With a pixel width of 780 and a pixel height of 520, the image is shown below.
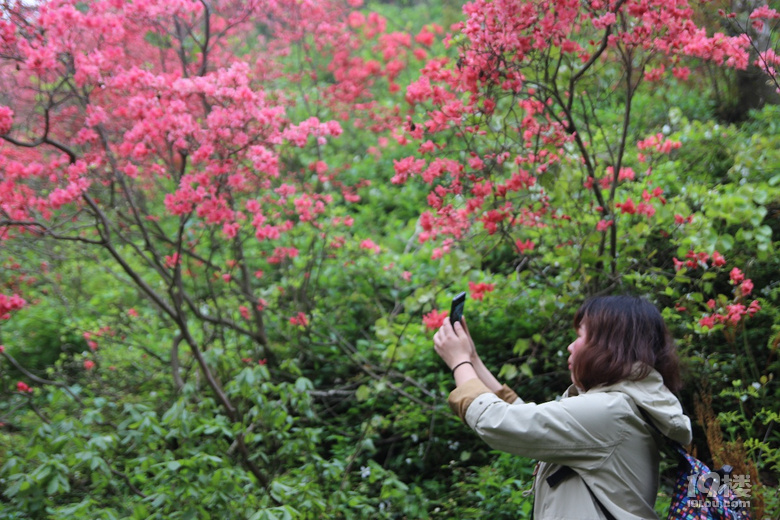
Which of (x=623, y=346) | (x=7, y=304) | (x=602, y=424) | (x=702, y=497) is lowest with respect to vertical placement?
(x=702, y=497)

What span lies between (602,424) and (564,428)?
0.10 m

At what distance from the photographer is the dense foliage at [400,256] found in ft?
9.51

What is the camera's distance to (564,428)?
1.55m

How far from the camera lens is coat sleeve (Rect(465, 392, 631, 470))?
155 cm

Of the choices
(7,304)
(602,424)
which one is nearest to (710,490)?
(602,424)

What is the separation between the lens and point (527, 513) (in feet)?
9.92

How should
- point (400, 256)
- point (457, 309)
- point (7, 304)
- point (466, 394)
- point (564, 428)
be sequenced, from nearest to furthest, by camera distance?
point (564, 428) < point (466, 394) < point (457, 309) < point (7, 304) < point (400, 256)

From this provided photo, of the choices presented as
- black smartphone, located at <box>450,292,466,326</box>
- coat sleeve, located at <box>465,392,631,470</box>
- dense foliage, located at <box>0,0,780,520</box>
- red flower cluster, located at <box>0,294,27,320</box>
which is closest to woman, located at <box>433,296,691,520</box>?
coat sleeve, located at <box>465,392,631,470</box>

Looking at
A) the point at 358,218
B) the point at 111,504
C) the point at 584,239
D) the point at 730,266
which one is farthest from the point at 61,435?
the point at 358,218

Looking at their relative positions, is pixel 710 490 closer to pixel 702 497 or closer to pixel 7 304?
pixel 702 497

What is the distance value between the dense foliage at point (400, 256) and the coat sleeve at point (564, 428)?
110 centimetres

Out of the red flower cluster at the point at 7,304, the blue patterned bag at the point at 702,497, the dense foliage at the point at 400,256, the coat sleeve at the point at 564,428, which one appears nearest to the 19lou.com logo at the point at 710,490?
the blue patterned bag at the point at 702,497

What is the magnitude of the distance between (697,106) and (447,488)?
403 cm

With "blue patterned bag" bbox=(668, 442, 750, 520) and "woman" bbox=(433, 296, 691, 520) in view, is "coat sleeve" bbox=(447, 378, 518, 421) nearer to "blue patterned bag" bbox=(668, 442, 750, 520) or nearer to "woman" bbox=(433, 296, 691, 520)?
"woman" bbox=(433, 296, 691, 520)
